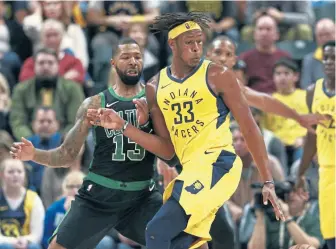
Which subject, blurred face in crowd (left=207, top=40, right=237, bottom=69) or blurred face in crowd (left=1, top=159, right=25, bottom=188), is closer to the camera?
blurred face in crowd (left=207, top=40, right=237, bottom=69)

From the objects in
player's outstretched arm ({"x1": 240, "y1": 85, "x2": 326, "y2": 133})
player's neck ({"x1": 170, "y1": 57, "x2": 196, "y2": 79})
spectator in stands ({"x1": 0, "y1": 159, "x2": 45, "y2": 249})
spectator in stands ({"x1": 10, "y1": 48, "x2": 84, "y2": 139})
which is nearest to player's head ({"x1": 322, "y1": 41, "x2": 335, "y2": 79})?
player's outstretched arm ({"x1": 240, "y1": 85, "x2": 326, "y2": 133})

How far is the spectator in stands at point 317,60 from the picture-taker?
11367 mm

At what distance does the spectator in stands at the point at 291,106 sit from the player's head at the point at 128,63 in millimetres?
3956

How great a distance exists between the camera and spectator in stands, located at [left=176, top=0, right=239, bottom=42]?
1222 cm

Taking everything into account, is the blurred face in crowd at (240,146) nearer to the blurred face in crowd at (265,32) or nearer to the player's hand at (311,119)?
the player's hand at (311,119)

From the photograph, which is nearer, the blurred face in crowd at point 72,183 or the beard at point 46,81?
the blurred face in crowd at point 72,183

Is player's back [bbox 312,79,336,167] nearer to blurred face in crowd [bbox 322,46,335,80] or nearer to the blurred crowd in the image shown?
blurred face in crowd [bbox 322,46,335,80]

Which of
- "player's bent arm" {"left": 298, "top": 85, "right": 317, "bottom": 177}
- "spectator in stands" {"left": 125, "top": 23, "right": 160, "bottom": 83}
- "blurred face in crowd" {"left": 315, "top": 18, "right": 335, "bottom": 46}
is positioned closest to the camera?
"player's bent arm" {"left": 298, "top": 85, "right": 317, "bottom": 177}

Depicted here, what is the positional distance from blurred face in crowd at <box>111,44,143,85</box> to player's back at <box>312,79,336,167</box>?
1.91m

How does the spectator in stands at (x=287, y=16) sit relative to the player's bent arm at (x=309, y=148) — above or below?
above

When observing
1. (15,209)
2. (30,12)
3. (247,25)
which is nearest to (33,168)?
Answer: (15,209)

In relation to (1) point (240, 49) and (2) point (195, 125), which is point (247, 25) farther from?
(2) point (195, 125)

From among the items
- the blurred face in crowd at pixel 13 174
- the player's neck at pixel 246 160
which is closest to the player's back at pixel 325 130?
the player's neck at pixel 246 160

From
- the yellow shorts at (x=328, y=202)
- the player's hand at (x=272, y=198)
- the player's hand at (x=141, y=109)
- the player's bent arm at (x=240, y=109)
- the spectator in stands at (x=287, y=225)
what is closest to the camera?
the player's hand at (x=272, y=198)
